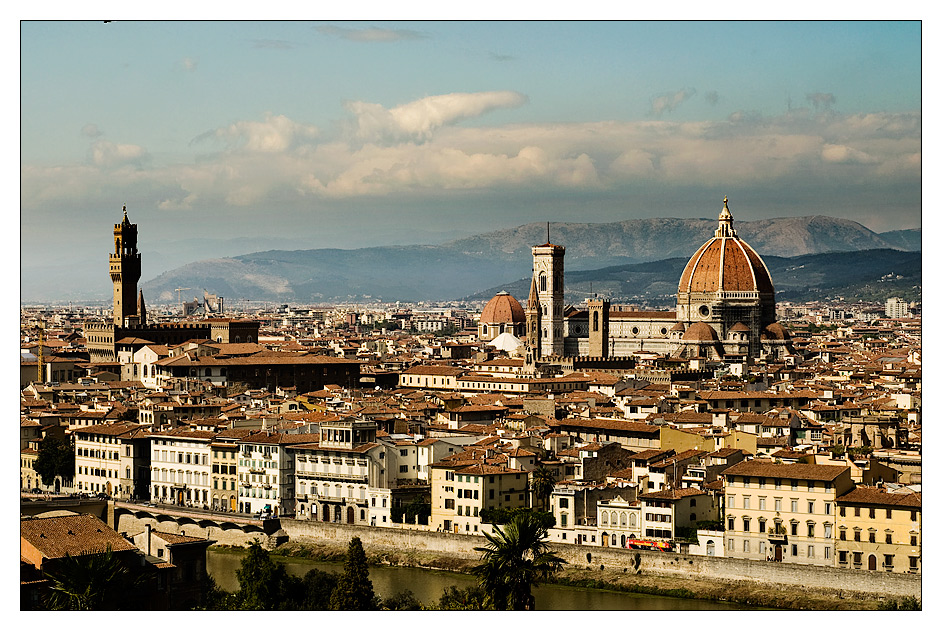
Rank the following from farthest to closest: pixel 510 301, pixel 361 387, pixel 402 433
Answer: pixel 510 301, pixel 361 387, pixel 402 433

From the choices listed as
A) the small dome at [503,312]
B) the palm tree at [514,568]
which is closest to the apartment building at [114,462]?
the palm tree at [514,568]

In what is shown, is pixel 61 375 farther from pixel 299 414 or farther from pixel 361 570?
pixel 361 570

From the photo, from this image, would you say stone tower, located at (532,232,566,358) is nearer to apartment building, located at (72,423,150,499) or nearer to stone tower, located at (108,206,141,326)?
stone tower, located at (108,206,141,326)

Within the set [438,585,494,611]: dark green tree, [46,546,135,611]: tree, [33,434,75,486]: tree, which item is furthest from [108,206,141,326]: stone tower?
[46,546,135,611]: tree

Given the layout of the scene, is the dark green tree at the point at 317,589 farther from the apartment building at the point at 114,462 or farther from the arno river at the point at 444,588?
the apartment building at the point at 114,462

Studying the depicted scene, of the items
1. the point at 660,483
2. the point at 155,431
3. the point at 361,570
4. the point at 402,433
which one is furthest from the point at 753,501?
the point at 155,431

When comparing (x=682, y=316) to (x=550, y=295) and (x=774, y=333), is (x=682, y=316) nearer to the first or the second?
(x=774, y=333)
